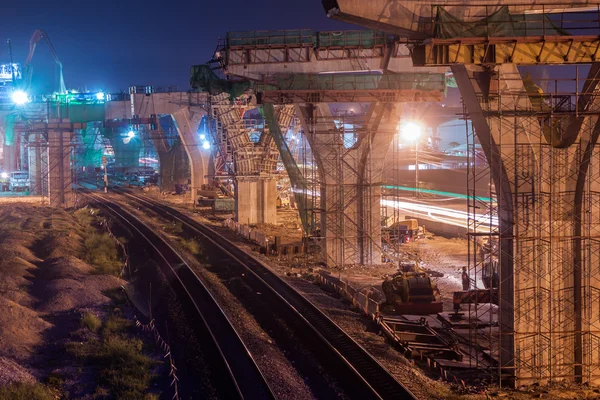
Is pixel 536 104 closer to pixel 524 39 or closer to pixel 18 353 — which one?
pixel 524 39

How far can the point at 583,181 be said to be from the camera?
493 inches

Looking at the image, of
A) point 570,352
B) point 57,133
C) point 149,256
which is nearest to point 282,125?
point 149,256

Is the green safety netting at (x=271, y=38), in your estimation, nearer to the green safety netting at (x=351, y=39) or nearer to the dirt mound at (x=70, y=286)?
the green safety netting at (x=351, y=39)

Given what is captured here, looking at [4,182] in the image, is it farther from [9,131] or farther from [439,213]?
[439,213]

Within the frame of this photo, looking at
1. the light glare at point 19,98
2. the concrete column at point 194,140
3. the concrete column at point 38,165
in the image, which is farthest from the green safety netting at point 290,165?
the light glare at point 19,98

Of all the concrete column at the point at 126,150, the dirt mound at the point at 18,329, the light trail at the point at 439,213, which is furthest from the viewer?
the concrete column at the point at 126,150

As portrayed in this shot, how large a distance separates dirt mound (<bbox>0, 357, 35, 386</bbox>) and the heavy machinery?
31.7 feet

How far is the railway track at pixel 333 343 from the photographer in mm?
11531

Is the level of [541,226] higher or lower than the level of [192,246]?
higher

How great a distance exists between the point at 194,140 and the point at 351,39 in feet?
96.1

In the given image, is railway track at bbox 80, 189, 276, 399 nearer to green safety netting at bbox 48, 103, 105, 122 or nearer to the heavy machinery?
the heavy machinery

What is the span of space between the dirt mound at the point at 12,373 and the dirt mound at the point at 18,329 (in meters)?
0.98

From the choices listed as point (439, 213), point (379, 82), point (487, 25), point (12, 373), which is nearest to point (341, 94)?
point (379, 82)

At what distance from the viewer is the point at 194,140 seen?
5088cm
